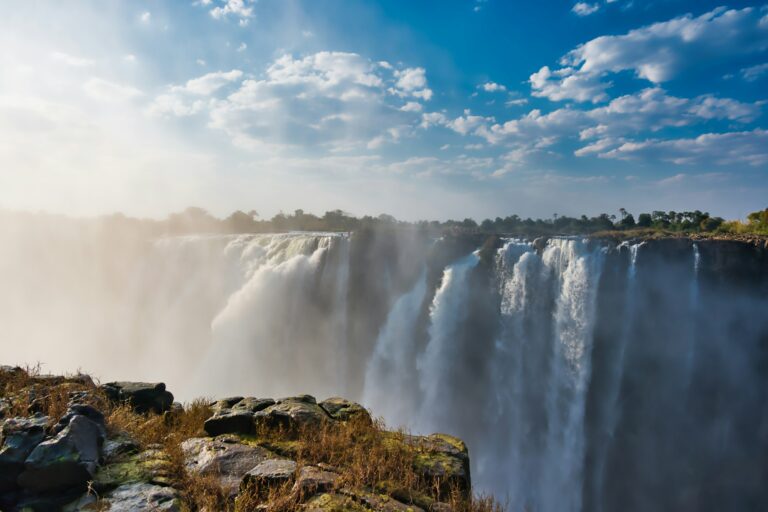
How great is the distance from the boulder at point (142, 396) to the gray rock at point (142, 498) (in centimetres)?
327

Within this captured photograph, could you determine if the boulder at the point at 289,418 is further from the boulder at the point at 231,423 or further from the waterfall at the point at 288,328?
the waterfall at the point at 288,328

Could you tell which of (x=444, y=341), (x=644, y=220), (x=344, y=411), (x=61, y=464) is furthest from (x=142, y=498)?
(x=644, y=220)

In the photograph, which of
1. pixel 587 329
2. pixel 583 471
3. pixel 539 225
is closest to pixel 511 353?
pixel 587 329

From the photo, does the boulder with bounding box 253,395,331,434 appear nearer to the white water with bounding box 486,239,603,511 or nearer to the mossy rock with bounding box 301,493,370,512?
the mossy rock with bounding box 301,493,370,512

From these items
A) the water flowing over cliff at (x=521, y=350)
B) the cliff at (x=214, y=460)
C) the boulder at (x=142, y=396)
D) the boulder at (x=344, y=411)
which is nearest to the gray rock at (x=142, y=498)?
the cliff at (x=214, y=460)

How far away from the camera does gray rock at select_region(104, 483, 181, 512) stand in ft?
10.9

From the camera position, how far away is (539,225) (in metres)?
32.6

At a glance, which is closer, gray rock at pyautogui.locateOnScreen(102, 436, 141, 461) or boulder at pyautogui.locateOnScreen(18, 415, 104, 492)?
boulder at pyautogui.locateOnScreen(18, 415, 104, 492)

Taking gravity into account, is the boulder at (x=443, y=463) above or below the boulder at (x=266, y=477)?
below

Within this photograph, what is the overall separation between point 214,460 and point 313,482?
1270 mm

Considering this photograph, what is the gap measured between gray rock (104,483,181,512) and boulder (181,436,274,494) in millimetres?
411

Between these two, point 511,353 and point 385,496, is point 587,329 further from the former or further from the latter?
point 385,496

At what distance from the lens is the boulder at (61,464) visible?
3393mm

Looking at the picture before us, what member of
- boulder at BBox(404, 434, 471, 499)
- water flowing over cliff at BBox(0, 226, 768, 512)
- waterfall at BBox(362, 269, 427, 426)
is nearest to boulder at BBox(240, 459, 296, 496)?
boulder at BBox(404, 434, 471, 499)
